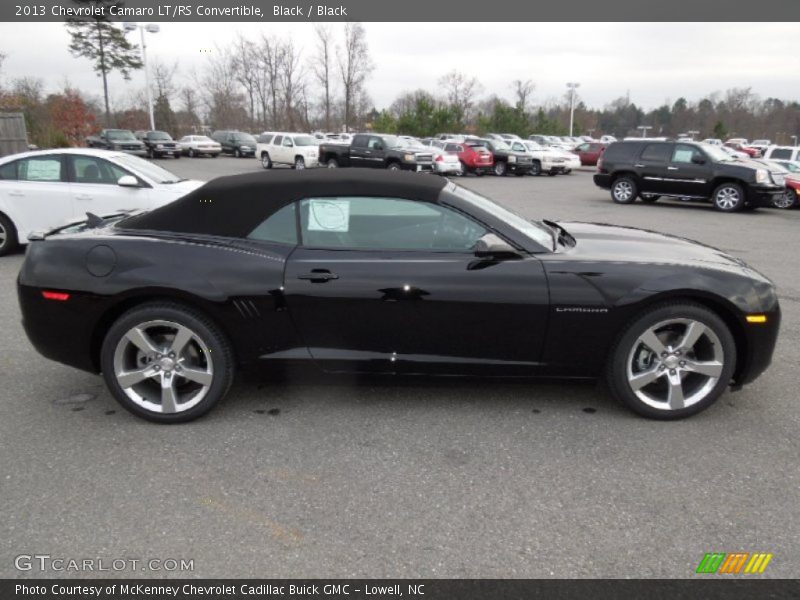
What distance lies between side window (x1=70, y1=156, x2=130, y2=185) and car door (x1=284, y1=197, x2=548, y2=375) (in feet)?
18.4

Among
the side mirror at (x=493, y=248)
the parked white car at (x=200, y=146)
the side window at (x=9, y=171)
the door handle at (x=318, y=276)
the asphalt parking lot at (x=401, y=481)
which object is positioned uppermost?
the parked white car at (x=200, y=146)

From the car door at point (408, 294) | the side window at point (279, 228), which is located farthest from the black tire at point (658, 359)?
the side window at point (279, 228)

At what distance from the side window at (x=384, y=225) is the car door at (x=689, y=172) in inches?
554

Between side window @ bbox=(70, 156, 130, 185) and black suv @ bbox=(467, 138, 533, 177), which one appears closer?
side window @ bbox=(70, 156, 130, 185)

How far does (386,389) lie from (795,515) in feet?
7.76

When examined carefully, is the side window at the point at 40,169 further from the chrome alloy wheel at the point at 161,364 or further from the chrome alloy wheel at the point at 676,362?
the chrome alloy wheel at the point at 676,362

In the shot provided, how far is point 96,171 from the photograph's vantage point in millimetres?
8008

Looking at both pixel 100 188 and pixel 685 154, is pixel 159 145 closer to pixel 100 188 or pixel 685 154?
pixel 685 154

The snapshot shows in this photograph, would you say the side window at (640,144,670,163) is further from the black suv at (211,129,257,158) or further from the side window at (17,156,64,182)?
the black suv at (211,129,257,158)

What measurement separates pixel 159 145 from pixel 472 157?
67.4ft

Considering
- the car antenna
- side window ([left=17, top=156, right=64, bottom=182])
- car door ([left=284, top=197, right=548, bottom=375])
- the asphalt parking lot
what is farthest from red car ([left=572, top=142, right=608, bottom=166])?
the car antenna

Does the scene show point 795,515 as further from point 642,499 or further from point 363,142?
point 363,142

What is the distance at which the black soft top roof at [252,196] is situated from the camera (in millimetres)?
3594

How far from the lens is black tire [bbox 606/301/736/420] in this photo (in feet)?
11.4
